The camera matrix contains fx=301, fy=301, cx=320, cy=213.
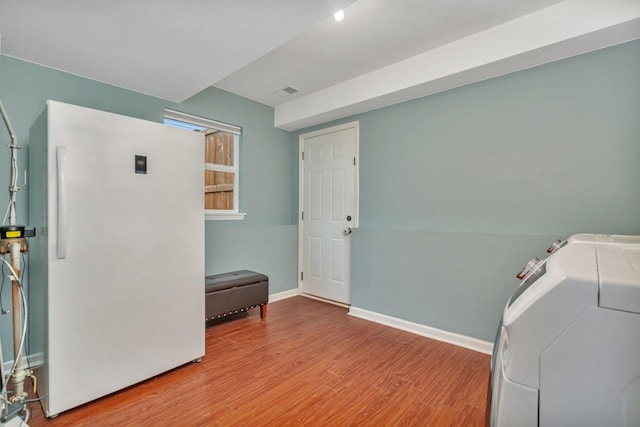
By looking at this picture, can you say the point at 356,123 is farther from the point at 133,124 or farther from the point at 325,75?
the point at 133,124

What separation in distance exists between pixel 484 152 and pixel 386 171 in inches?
37.4

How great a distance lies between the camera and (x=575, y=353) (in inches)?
24.5

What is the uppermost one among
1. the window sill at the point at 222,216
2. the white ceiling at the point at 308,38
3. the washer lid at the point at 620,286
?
the white ceiling at the point at 308,38

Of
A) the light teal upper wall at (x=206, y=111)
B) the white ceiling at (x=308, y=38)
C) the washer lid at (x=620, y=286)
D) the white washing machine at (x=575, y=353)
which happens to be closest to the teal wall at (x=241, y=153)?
the light teal upper wall at (x=206, y=111)

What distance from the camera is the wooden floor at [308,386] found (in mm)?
1679

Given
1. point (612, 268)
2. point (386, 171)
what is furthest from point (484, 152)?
point (612, 268)

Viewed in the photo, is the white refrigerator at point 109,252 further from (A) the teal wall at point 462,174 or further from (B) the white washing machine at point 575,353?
(B) the white washing machine at point 575,353

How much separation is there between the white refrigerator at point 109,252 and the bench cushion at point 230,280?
566mm

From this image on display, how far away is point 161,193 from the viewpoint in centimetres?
202

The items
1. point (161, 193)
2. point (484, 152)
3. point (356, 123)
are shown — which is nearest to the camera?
point (161, 193)

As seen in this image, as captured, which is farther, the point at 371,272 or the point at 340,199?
the point at 340,199

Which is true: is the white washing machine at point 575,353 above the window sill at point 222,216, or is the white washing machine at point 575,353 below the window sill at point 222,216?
below

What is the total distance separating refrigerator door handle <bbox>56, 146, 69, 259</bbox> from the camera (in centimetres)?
162

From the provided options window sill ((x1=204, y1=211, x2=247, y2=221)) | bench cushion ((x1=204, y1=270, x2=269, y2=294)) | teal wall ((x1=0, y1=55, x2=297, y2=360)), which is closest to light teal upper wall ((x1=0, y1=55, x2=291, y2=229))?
teal wall ((x1=0, y1=55, x2=297, y2=360))
